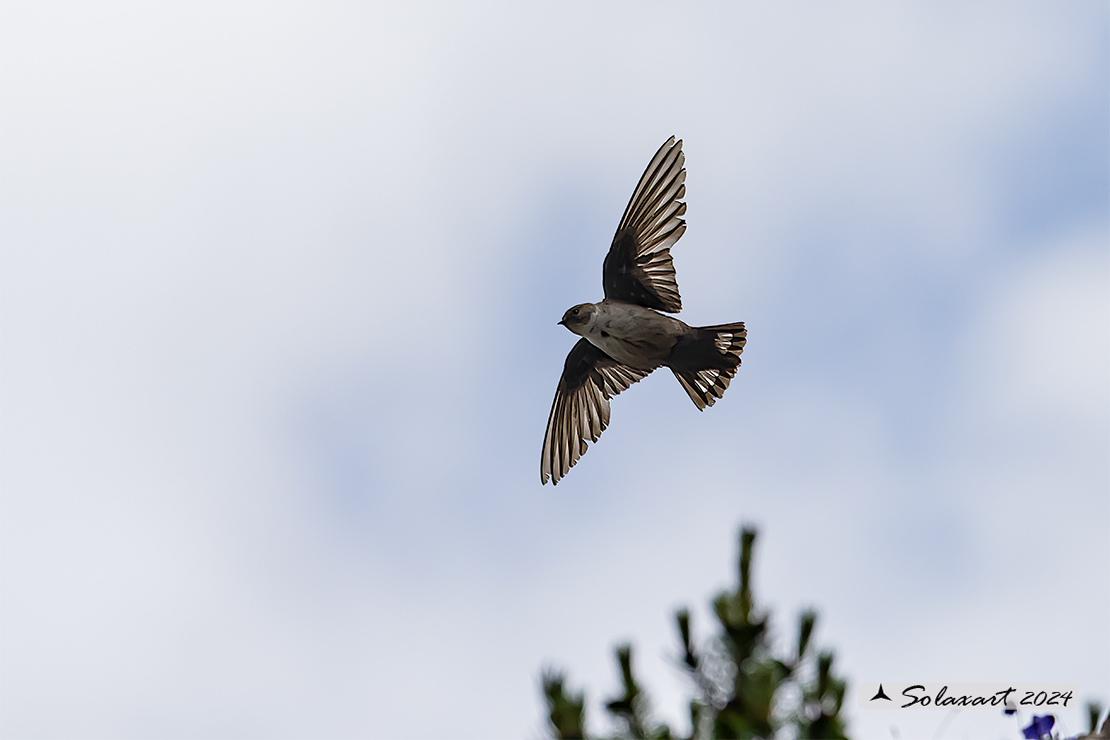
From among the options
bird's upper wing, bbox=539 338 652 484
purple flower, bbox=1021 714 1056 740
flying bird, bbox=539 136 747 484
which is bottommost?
purple flower, bbox=1021 714 1056 740

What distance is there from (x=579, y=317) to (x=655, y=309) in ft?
3.17

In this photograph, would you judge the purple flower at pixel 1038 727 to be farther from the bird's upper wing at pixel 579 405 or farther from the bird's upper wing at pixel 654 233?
the bird's upper wing at pixel 579 405

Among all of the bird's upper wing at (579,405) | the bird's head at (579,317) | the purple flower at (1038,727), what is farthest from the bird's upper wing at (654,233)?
the purple flower at (1038,727)

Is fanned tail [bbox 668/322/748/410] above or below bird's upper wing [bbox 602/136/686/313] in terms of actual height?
below

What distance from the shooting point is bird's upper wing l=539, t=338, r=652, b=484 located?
1112 centimetres

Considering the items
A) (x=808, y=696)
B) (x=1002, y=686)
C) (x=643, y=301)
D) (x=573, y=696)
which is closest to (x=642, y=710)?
(x=573, y=696)

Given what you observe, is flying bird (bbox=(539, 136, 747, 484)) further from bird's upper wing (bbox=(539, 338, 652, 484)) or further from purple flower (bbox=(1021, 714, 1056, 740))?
purple flower (bbox=(1021, 714, 1056, 740))

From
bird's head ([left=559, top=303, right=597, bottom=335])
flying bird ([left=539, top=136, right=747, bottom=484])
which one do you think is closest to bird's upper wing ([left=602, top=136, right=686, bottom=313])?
flying bird ([left=539, top=136, right=747, bottom=484])

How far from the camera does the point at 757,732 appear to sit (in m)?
3.55

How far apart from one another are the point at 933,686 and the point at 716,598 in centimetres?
127

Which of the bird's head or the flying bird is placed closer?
the bird's head

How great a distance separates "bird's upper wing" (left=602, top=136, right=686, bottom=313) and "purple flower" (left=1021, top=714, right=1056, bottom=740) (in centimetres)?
587

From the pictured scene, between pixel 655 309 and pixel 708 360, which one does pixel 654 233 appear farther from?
pixel 708 360

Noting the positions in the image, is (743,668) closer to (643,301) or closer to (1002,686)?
(1002,686)
